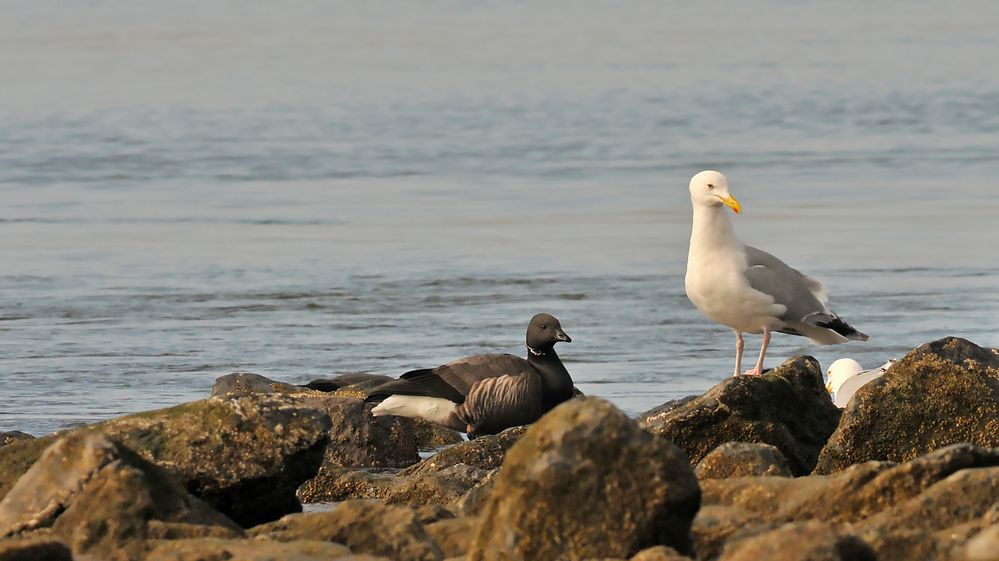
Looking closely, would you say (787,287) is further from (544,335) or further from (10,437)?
(10,437)

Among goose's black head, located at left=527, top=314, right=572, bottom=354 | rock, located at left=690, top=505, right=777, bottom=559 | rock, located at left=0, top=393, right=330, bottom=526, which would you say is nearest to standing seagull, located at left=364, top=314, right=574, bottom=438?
goose's black head, located at left=527, top=314, right=572, bottom=354

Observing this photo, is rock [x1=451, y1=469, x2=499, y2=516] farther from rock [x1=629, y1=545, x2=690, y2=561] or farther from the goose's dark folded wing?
the goose's dark folded wing

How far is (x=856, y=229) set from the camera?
17.5 m

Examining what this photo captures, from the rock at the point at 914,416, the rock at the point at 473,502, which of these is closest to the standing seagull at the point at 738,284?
the rock at the point at 914,416

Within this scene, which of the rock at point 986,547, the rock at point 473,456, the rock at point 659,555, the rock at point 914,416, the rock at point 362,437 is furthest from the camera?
the rock at point 362,437

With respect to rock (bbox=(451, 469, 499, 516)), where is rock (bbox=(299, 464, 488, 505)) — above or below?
below

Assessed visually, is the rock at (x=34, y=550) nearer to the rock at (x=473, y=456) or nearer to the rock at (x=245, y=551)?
the rock at (x=245, y=551)

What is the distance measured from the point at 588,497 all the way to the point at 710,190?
6.06m

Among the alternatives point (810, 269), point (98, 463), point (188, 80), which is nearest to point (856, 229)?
point (810, 269)

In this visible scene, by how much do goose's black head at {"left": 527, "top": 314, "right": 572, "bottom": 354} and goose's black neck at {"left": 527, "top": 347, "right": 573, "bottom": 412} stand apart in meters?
0.03

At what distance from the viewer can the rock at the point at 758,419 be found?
7.85 meters

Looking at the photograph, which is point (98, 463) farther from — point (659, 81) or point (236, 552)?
point (659, 81)

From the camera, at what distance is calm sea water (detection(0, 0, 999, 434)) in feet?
42.8

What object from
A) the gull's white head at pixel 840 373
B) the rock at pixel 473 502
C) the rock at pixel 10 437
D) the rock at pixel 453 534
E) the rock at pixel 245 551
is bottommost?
the gull's white head at pixel 840 373
